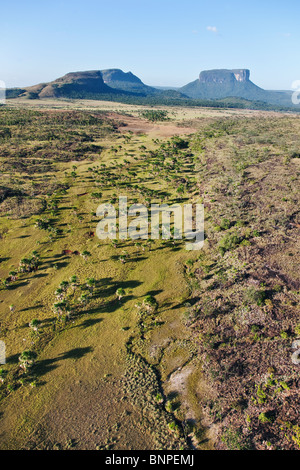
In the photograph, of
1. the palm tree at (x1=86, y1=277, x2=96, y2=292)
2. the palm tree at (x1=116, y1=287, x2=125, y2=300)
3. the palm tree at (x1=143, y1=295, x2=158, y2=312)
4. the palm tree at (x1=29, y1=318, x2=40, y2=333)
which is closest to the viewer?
the palm tree at (x1=29, y1=318, x2=40, y2=333)

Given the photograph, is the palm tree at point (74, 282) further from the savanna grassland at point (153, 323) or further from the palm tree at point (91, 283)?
the palm tree at point (91, 283)

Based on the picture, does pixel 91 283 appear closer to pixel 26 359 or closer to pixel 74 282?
pixel 74 282

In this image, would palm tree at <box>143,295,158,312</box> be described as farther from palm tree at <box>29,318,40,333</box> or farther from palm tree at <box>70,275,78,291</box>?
palm tree at <box>29,318,40,333</box>

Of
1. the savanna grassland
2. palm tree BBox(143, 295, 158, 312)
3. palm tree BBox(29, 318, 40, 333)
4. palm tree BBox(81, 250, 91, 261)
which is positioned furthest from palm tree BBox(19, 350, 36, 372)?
palm tree BBox(81, 250, 91, 261)

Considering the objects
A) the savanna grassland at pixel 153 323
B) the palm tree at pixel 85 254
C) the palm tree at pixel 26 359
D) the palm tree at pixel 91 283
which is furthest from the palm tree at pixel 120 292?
the palm tree at pixel 26 359

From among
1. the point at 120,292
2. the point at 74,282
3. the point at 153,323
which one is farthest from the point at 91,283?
the point at 153,323

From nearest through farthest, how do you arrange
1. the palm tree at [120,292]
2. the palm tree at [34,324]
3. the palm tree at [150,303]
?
the palm tree at [34,324], the palm tree at [150,303], the palm tree at [120,292]

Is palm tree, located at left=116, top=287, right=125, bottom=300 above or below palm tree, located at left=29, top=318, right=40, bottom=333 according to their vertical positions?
above
